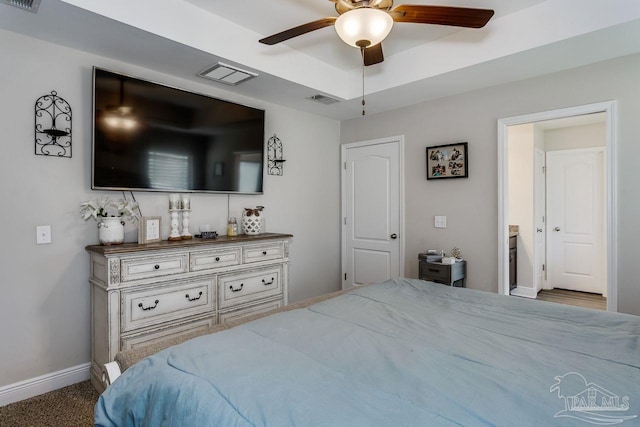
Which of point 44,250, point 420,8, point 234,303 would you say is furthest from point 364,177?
point 44,250

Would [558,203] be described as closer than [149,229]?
No

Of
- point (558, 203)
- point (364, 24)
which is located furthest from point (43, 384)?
point (558, 203)

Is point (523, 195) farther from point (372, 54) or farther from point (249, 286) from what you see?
point (249, 286)

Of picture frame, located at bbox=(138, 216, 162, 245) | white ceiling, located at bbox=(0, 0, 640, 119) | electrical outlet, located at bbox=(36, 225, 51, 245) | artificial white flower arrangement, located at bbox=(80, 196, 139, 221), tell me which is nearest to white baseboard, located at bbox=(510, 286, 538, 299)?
white ceiling, located at bbox=(0, 0, 640, 119)

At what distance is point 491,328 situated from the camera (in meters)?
1.48

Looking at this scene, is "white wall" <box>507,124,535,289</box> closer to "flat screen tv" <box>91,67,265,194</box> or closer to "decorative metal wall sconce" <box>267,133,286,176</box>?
"decorative metal wall sconce" <box>267,133,286,176</box>

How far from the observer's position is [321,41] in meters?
3.01

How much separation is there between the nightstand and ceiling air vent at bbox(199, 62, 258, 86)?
245 centimetres

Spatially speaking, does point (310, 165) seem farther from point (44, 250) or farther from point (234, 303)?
point (44, 250)

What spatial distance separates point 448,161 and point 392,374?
9.67 feet

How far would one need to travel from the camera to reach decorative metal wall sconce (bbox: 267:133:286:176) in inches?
149

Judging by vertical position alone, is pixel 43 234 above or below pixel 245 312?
above

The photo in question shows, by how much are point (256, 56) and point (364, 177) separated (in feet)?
6.57

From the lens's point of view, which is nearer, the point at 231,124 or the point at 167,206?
the point at 167,206
